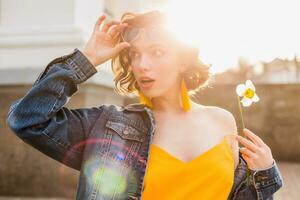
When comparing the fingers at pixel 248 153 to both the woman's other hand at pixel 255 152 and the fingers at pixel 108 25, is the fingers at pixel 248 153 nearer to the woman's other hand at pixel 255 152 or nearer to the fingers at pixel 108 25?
the woman's other hand at pixel 255 152

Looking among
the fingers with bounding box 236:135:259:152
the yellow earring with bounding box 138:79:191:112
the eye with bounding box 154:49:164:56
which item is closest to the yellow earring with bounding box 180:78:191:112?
the yellow earring with bounding box 138:79:191:112

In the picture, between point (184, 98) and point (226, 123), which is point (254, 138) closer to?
point (226, 123)

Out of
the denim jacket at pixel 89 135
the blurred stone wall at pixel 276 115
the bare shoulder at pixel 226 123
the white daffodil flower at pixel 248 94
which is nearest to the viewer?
the denim jacket at pixel 89 135

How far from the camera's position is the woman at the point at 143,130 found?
5.87 feet

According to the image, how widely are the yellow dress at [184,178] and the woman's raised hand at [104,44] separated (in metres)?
0.51

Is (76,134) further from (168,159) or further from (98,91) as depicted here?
(98,91)

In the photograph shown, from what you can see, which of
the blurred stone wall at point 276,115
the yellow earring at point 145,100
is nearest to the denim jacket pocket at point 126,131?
the yellow earring at point 145,100

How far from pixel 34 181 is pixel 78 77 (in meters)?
2.91

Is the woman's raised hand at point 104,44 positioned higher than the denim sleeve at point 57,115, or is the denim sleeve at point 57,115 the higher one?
the woman's raised hand at point 104,44

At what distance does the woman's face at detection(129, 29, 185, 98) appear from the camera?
191cm

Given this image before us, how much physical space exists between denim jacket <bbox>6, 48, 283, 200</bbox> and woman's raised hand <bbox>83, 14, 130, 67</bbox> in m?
0.06

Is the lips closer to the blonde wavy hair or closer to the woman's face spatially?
the woman's face

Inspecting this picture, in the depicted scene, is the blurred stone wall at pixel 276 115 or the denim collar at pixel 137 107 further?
the blurred stone wall at pixel 276 115

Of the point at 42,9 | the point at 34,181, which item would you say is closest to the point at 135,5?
the point at 42,9
